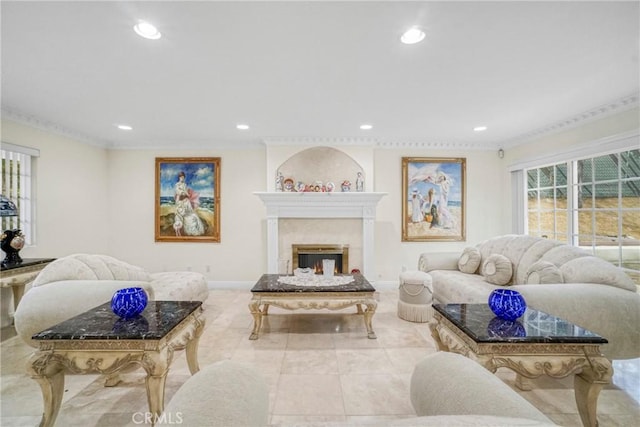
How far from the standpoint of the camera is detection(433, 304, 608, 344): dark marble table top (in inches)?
57.5

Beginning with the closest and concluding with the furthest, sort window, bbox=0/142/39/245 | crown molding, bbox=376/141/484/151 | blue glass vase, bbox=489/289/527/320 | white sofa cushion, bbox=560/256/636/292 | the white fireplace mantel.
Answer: blue glass vase, bbox=489/289/527/320, white sofa cushion, bbox=560/256/636/292, window, bbox=0/142/39/245, the white fireplace mantel, crown molding, bbox=376/141/484/151

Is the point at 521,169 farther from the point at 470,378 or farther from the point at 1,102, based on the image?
the point at 1,102

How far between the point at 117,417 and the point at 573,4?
380 cm

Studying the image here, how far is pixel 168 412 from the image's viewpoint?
842mm

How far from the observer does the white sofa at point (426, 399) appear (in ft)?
2.57

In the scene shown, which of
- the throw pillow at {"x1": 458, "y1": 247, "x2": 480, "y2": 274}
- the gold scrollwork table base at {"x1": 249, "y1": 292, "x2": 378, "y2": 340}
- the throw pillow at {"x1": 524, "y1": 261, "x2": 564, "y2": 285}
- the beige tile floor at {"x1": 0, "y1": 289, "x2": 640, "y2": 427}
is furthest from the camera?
the throw pillow at {"x1": 458, "y1": 247, "x2": 480, "y2": 274}

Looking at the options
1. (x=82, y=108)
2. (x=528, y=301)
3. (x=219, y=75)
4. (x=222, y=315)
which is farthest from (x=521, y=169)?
(x=82, y=108)

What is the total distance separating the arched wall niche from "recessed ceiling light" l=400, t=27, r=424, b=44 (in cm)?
291

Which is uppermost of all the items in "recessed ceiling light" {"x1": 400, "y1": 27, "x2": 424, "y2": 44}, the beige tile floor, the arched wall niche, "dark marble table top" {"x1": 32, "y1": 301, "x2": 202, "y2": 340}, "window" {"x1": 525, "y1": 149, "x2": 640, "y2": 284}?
"recessed ceiling light" {"x1": 400, "y1": 27, "x2": 424, "y2": 44}

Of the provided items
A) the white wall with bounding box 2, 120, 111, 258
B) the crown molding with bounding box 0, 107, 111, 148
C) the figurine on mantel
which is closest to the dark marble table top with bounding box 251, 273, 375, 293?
the figurine on mantel

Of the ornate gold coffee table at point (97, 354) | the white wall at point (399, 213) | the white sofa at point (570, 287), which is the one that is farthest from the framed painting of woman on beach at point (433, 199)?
the ornate gold coffee table at point (97, 354)

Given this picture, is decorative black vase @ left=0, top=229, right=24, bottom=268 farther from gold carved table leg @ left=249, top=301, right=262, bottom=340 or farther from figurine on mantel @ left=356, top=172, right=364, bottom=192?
figurine on mantel @ left=356, top=172, right=364, bottom=192

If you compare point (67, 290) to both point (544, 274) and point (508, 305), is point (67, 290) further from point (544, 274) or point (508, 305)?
point (544, 274)

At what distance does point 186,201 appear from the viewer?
5059 mm
